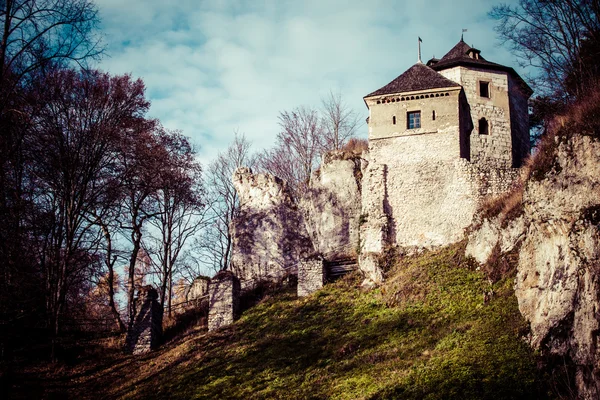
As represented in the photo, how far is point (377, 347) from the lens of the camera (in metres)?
19.4

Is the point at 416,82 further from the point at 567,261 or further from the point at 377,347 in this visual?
the point at 567,261

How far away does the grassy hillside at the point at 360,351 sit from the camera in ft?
51.3

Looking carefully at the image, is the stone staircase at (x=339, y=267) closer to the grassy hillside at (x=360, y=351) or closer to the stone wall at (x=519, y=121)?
the grassy hillside at (x=360, y=351)

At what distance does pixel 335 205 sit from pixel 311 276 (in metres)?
5.37

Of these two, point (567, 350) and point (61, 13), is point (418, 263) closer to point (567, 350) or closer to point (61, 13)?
point (567, 350)

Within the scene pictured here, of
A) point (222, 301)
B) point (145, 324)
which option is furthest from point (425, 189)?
point (145, 324)

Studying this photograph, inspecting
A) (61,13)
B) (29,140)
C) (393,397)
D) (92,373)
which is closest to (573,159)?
(393,397)

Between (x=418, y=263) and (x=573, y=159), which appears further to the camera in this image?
(x=418, y=263)

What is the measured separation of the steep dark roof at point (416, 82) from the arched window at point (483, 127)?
7.38ft

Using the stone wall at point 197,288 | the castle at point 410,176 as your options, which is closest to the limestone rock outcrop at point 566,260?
the castle at point 410,176

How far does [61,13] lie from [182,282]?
25.5 meters

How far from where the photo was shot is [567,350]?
48.4ft

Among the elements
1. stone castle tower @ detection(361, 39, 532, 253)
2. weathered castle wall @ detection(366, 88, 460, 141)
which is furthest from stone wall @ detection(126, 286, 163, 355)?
weathered castle wall @ detection(366, 88, 460, 141)

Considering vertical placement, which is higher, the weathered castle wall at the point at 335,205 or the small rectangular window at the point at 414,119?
the small rectangular window at the point at 414,119
